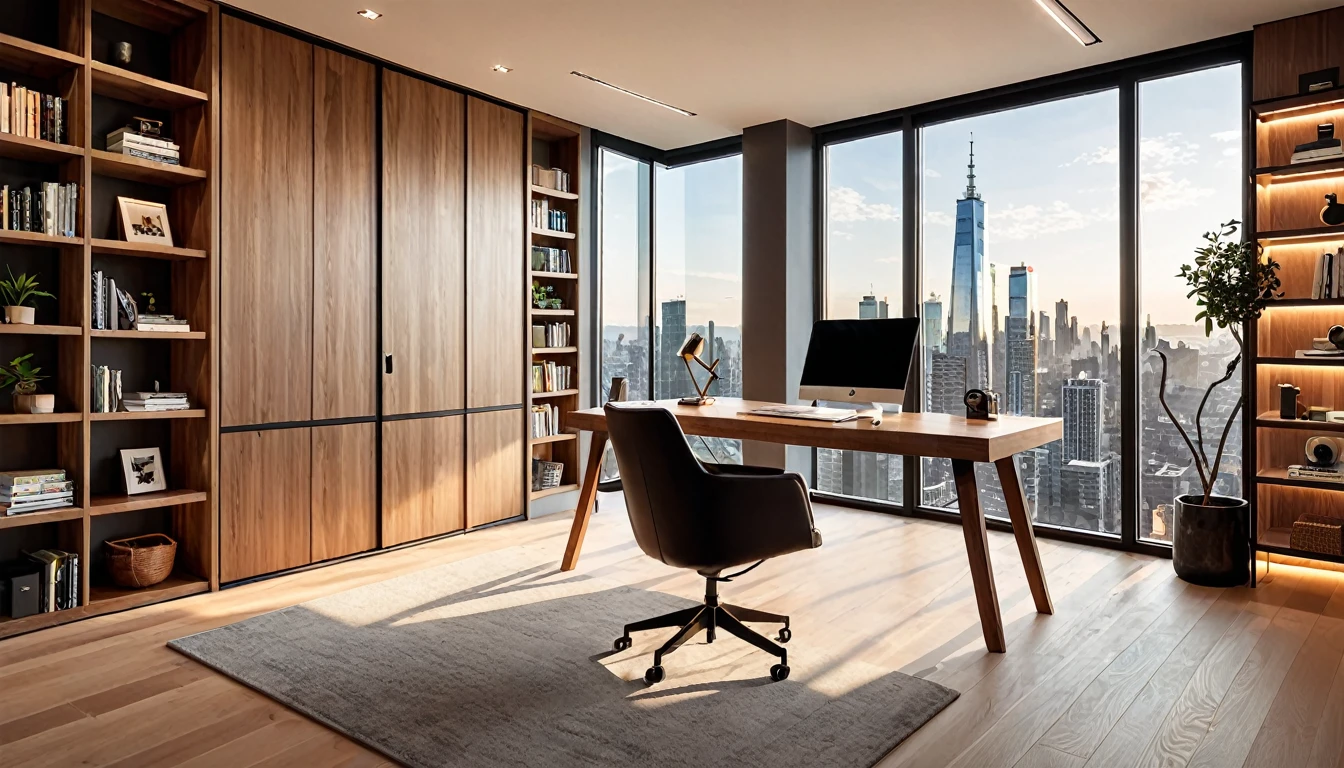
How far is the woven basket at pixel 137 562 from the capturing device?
351 centimetres

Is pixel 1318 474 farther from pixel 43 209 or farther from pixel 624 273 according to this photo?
pixel 43 209

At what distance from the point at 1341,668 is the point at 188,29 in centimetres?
521

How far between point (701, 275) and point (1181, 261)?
3171 mm

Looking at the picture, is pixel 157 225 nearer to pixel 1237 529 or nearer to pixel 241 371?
pixel 241 371

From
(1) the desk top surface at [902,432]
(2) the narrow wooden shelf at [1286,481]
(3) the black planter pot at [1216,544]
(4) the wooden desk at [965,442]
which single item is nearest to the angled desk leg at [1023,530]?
(4) the wooden desk at [965,442]

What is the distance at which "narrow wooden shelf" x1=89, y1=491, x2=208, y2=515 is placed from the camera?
11.0 ft

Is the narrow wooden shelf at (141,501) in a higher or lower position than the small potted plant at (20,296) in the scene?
lower

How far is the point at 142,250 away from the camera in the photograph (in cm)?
346

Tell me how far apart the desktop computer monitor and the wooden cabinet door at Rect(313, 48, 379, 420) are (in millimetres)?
2298

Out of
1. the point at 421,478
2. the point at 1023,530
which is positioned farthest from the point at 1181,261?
the point at 421,478

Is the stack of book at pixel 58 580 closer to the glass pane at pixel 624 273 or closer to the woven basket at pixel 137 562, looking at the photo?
the woven basket at pixel 137 562

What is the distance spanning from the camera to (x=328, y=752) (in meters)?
2.22

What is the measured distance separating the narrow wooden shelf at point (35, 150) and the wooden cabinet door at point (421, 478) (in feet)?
6.00

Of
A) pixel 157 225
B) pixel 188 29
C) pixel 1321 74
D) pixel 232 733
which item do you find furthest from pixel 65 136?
pixel 1321 74
